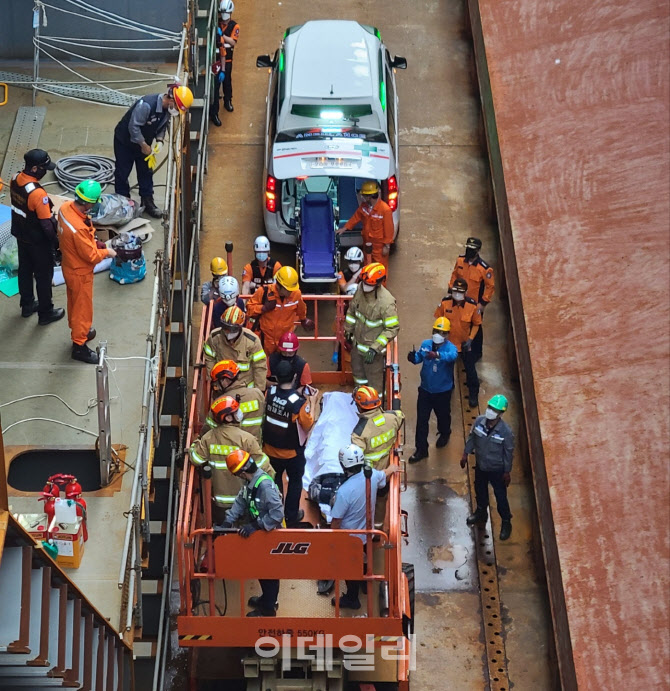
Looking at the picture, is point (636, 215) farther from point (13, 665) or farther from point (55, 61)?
point (13, 665)

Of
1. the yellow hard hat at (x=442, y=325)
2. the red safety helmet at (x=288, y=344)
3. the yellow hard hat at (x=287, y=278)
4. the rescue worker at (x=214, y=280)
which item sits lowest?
the red safety helmet at (x=288, y=344)

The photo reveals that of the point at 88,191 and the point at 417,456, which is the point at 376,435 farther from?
the point at 417,456

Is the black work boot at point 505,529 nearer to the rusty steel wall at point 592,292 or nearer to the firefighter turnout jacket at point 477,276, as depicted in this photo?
the rusty steel wall at point 592,292

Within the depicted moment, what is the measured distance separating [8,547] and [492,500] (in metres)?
7.43

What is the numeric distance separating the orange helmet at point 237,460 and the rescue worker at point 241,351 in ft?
5.26

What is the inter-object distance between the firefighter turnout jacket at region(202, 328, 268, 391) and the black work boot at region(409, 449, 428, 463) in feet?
10.1

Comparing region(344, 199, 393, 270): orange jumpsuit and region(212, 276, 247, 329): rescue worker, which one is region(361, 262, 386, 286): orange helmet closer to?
region(212, 276, 247, 329): rescue worker

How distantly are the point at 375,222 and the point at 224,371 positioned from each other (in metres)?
5.16

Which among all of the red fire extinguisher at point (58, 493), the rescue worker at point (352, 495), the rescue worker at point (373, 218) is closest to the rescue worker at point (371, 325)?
the rescue worker at point (352, 495)

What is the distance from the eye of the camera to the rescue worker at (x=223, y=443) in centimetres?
1034

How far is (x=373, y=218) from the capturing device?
51.0 ft

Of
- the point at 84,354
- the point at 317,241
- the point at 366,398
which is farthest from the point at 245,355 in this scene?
the point at 317,241

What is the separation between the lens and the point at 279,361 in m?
11.6

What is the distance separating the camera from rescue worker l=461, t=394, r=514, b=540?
12.6m
